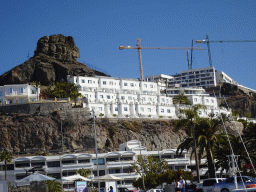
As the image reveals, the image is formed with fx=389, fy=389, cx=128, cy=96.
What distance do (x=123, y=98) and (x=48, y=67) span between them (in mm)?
28092

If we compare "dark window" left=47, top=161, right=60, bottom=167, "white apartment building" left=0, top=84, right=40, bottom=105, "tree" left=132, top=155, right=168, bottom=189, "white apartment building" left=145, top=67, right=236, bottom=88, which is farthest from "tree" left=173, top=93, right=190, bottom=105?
"dark window" left=47, top=161, right=60, bottom=167

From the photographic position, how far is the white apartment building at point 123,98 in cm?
11188

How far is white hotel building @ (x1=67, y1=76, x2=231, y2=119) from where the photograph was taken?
11194cm

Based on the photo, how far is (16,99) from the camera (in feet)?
364

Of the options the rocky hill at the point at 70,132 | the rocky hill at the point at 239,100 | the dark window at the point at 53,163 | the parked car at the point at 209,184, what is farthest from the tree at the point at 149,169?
the rocky hill at the point at 239,100

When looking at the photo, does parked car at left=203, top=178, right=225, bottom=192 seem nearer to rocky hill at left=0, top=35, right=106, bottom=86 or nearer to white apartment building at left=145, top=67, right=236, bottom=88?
rocky hill at left=0, top=35, right=106, bottom=86

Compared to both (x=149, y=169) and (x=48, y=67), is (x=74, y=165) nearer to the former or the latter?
(x=149, y=169)

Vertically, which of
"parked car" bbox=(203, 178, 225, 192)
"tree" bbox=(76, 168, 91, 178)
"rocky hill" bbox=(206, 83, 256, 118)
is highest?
"rocky hill" bbox=(206, 83, 256, 118)

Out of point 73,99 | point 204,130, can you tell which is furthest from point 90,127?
point 204,130

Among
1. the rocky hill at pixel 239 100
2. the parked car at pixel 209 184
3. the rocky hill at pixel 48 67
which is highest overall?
the rocky hill at pixel 48 67

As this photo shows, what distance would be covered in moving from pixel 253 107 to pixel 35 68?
84116mm

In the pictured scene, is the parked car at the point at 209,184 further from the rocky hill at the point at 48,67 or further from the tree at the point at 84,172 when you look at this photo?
the rocky hill at the point at 48,67

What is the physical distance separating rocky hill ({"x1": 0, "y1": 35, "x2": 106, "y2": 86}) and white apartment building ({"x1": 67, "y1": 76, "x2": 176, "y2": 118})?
23.6ft

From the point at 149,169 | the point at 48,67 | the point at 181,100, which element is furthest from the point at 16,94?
the point at 181,100
